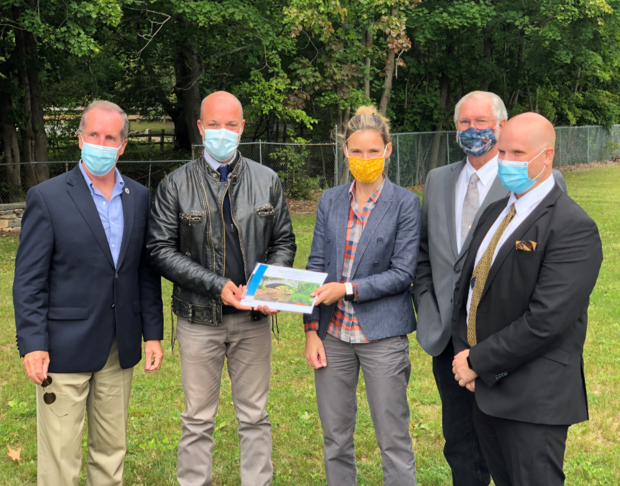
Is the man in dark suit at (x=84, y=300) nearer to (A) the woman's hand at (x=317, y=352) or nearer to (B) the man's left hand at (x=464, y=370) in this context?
(A) the woman's hand at (x=317, y=352)

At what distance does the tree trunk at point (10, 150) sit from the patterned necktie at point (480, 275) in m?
16.0

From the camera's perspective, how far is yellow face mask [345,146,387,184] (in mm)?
3553

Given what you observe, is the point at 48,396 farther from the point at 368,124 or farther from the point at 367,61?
the point at 367,61

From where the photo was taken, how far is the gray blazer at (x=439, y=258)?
3.51m

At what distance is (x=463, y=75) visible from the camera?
26.9 meters

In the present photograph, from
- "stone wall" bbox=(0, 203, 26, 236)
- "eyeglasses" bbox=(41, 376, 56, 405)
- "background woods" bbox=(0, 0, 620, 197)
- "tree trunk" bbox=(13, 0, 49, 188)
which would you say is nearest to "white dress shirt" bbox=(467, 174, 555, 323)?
"eyeglasses" bbox=(41, 376, 56, 405)

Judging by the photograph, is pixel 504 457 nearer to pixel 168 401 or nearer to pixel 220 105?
pixel 220 105

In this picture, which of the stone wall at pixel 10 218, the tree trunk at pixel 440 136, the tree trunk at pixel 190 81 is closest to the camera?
the stone wall at pixel 10 218

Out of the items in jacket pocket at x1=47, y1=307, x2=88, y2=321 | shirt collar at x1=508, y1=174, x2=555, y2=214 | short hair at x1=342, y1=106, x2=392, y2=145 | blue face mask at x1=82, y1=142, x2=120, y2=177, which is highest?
short hair at x1=342, y1=106, x2=392, y2=145

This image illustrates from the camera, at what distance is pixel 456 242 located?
3570 millimetres

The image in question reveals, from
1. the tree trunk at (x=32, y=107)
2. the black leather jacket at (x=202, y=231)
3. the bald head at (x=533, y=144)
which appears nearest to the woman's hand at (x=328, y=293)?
the black leather jacket at (x=202, y=231)

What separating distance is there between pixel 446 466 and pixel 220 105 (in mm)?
2953

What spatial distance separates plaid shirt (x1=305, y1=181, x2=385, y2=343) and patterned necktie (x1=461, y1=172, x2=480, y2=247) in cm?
50

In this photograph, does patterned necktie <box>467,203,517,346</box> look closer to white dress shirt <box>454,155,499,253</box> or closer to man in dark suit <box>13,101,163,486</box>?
white dress shirt <box>454,155,499,253</box>
